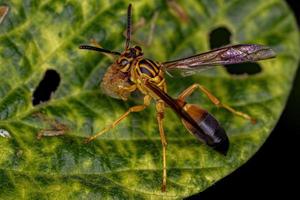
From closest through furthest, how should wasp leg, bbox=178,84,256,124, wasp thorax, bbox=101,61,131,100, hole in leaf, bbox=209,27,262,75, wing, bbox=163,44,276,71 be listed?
wasp thorax, bbox=101,61,131,100 → wasp leg, bbox=178,84,256,124 → wing, bbox=163,44,276,71 → hole in leaf, bbox=209,27,262,75

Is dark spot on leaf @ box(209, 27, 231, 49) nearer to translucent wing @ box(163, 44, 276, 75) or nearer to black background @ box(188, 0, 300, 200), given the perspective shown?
translucent wing @ box(163, 44, 276, 75)

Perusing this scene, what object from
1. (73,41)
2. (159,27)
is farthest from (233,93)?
(73,41)

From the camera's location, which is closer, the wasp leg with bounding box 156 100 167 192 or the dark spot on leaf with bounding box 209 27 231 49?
the wasp leg with bounding box 156 100 167 192

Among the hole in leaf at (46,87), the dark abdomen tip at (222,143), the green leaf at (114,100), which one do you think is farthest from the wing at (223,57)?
the hole in leaf at (46,87)

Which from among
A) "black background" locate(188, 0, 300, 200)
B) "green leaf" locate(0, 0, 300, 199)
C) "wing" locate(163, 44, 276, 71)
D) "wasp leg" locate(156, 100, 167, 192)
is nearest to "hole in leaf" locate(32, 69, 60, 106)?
"green leaf" locate(0, 0, 300, 199)

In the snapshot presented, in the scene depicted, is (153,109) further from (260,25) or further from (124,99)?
(260,25)

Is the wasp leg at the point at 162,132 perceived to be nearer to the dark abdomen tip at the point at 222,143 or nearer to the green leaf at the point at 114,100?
the green leaf at the point at 114,100

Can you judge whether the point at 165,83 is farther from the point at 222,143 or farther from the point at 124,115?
the point at 222,143
